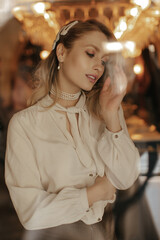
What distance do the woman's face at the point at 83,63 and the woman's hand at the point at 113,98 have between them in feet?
0.14

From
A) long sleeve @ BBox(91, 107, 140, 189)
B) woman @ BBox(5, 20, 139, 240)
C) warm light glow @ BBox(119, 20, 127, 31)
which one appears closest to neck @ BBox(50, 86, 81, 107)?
woman @ BBox(5, 20, 139, 240)

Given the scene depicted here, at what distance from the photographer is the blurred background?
0.78 metres

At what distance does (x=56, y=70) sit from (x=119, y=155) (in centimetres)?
29

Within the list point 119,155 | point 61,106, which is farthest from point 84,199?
point 61,106

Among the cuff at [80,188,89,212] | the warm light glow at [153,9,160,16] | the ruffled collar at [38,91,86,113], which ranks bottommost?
the cuff at [80,188,89,212]

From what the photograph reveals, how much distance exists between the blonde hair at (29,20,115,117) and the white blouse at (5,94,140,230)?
2 centimetres

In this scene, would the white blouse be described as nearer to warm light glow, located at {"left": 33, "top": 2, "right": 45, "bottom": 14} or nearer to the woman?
the woman

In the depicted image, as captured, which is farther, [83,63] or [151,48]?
[151,48]

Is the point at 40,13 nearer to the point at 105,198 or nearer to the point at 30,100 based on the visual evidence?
the point at 30,100

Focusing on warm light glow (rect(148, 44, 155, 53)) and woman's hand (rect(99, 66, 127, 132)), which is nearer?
woman's hand (rect(99, 66, 127, 132))

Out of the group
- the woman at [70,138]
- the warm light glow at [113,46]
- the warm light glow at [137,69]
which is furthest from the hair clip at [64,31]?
the warm light glow at [137,69]

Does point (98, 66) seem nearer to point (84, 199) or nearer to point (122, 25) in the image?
point (122, 25)

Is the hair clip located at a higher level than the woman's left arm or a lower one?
higher

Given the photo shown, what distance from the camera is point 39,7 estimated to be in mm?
813
